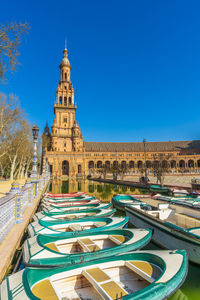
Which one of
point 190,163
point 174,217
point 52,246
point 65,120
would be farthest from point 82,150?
point 52,246

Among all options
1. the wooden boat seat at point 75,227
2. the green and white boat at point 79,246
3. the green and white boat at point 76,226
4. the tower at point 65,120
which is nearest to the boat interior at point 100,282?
the green and white boat at point 79,246

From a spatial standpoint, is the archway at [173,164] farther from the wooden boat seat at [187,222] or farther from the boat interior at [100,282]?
the boat interior at [100,282]

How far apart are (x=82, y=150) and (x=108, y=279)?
7677 centimetres

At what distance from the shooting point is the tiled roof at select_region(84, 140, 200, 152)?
8800cm

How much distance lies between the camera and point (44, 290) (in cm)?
336

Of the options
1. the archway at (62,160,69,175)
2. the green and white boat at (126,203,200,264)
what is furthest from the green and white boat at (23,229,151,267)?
the archway at (62,160,69,175)

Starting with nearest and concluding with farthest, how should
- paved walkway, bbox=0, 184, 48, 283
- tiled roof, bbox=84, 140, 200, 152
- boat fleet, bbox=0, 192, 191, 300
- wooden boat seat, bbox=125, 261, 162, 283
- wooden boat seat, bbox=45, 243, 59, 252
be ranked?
boat fleet, bbox=0, 192, 191, 300
wooden boat seat, bbox=125, 261, 162, 283
paved walkway, bbox=0, 184, 48, 283
wooden boat seat, bbox=45, 243, 59, 252
tiled roof, bbox=84, 140, 200, 152

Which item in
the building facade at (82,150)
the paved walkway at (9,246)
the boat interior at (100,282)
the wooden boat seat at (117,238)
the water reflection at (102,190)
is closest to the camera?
the boat interior at (100,282)

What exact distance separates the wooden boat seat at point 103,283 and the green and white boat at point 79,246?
719 millimetres

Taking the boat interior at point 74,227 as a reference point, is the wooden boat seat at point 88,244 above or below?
above

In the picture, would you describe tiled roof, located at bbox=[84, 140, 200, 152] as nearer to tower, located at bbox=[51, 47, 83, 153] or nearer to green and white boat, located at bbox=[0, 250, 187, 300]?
tower, located at bbox=[51, 47, 83, 153]

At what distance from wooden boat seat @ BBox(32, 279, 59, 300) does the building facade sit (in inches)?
2447

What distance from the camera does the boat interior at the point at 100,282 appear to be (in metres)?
3.37

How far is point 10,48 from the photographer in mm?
9688
